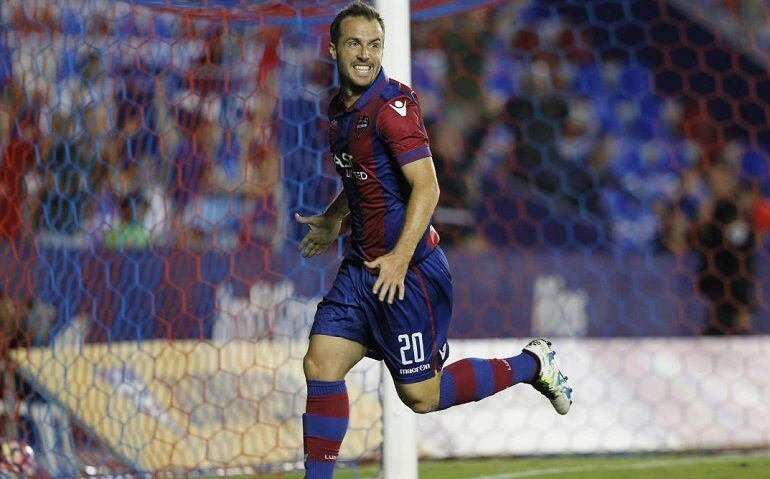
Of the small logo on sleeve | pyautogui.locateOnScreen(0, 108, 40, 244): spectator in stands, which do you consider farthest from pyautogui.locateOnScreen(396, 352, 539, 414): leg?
pyautogui.locateOnScreen(0, 108, 40, 244): spectator in stands

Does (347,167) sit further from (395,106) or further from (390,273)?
(390,273)

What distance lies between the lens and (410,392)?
3.49 meters

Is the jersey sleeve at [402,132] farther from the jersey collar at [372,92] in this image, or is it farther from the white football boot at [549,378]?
the white football boot at [549,378]

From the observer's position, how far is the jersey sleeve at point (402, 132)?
321cm

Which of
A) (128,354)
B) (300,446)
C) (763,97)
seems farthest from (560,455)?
(763,97)

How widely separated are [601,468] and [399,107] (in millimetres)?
2582

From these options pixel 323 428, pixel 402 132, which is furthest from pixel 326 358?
pixel 402 132

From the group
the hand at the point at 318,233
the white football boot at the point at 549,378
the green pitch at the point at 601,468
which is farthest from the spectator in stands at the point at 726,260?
the hand at the point at 318,233

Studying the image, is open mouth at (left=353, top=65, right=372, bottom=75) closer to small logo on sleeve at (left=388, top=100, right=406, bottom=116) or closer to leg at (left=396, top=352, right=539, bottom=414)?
small logo on sleeve at (left=388, top=100, right=406, bottom=116)

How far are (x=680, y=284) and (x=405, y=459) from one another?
393 cm

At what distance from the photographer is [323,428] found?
11.1 ft

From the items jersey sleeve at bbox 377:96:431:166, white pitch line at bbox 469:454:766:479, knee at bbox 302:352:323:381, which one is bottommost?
white pitch line at bbox 469:454:766:479

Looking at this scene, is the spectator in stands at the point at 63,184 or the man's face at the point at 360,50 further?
the spectator in stands at the point at 63,184

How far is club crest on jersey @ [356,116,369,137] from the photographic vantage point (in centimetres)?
329
